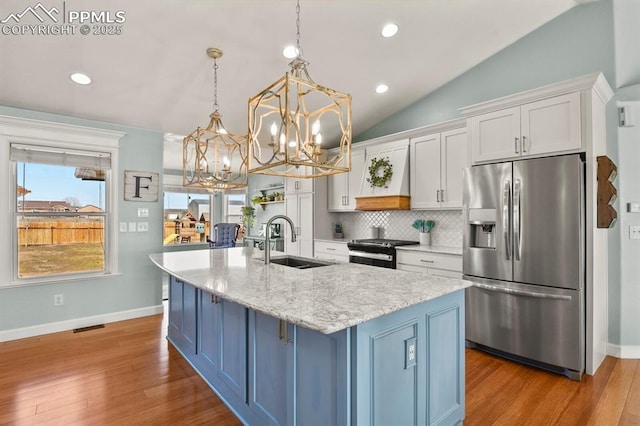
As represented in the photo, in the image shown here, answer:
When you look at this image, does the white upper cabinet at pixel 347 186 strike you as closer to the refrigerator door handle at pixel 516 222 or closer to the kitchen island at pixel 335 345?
the refrigerator door handle at pixel 516 222

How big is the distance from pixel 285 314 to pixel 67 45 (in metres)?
3.09

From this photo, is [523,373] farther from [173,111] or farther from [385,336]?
[173,111]

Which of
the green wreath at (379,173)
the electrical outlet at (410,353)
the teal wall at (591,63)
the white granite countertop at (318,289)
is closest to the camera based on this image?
the white granite countertop at (318,289)

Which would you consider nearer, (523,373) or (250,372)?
(250,372)

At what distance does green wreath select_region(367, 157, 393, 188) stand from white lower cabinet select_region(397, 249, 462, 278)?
0.99 metres

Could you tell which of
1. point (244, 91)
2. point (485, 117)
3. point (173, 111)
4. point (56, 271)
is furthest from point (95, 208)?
point (485, 117)

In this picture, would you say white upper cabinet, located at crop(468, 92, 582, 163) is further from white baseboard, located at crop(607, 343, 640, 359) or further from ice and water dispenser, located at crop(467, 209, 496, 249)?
white baseboard, located at crop(607, 343, 640, 359)

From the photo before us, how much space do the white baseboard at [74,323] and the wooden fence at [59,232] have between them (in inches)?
36.9

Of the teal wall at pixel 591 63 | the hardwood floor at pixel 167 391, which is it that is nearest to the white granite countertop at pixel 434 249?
the hardwood floor at pixel 167 391

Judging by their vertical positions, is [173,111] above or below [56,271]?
above

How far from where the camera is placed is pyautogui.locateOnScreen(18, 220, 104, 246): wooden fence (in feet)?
12.1

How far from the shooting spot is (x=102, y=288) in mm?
4074

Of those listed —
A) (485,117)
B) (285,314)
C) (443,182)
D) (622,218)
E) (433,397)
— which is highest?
(485,117)

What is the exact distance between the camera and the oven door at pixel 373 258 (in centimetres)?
398
